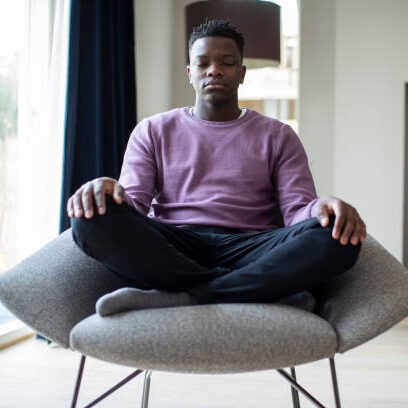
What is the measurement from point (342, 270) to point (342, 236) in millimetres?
87

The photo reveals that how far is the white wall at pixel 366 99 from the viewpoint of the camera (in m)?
3.69

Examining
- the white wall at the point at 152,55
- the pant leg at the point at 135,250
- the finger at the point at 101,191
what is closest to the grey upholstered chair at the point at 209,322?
the pant leg at the point at 135,250

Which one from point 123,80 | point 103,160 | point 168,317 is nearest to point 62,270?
point 168,317

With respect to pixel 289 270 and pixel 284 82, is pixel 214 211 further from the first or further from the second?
pixel 284 82

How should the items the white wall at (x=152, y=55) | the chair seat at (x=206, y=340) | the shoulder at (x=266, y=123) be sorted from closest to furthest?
the chair seat at (x=206, y=340) < the shoulder at (x=266, y=123) < the white wall at (x=152, y=55)

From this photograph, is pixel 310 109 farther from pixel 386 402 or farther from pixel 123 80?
pixel 386 402

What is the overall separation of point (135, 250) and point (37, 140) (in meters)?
1.73

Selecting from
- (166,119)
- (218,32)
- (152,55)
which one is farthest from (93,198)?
(152,55)

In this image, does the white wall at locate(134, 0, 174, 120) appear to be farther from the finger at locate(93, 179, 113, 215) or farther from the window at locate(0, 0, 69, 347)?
the finger at locate(93, 179, 113, 215)

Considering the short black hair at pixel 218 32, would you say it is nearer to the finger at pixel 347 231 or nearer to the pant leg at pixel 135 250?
the pant leg at pixel 135 250

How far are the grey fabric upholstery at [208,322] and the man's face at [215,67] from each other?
0.76 m

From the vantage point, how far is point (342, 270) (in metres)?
1.38

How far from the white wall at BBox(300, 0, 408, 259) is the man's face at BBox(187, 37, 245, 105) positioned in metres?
1.88

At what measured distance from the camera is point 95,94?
2914 millimetres
